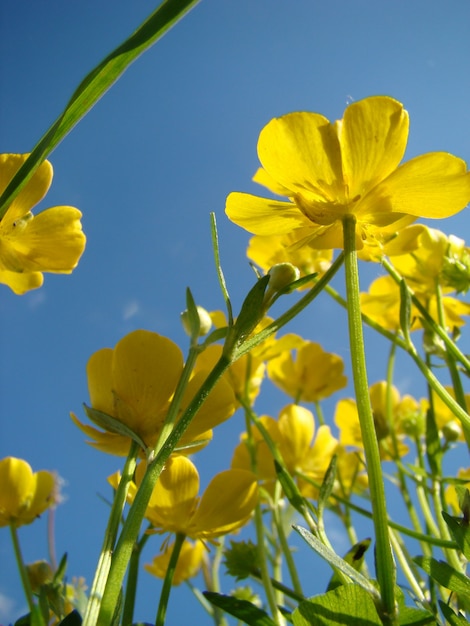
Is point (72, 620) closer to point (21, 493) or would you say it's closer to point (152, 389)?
point (152, 389)

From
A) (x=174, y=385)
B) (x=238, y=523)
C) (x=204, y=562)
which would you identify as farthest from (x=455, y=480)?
(x=204, y=562)

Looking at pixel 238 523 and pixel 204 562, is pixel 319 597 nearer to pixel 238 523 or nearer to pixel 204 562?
pixel 238 523

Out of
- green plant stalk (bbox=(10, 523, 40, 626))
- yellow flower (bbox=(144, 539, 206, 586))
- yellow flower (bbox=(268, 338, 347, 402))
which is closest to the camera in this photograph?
green plant stalk (bbox=(10, 523, 40, 626))

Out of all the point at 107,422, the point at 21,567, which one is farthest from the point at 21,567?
the point at 107,422

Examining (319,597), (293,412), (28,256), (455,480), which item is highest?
(28,256)

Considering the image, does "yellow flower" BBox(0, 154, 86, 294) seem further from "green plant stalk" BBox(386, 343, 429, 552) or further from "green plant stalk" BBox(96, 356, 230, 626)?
"green plant stalk" BBox(386, 343, 429, 552)

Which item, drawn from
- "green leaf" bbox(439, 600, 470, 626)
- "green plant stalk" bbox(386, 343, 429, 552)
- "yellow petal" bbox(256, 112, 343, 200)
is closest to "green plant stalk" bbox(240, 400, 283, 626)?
"green leaf" bbox(439, 600, 470, 626)
